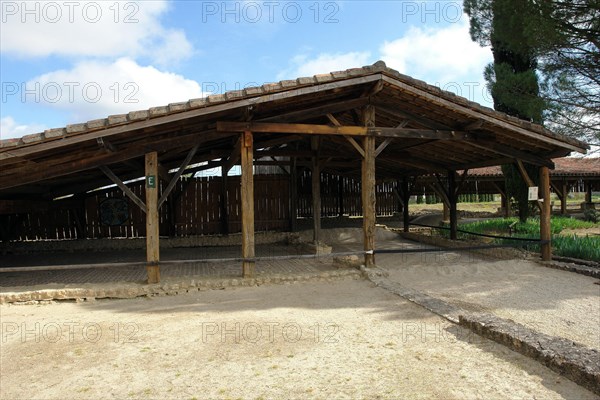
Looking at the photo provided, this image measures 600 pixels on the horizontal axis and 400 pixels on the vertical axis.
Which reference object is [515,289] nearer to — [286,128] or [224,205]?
[286,128]

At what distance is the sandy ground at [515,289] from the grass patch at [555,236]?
1203 mm

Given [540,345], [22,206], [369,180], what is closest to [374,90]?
[369,180]

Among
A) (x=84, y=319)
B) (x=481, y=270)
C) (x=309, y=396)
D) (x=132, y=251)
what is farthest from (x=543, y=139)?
(x=132, y=251)

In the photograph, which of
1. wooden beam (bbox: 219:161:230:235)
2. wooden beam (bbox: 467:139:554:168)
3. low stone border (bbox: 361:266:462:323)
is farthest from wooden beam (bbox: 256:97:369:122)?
wooden beam (bbox: 219:161:230:235)

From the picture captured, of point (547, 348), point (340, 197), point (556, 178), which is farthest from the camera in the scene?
point (556, 178)

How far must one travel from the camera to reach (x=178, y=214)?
14164mm

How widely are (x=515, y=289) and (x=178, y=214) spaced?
10.7m

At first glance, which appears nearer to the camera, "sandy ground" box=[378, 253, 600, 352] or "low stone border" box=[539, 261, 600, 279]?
"sandy ground" box=[378, 253, 600, 352]

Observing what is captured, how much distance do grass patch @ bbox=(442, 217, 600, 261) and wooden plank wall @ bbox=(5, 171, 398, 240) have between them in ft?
21.7

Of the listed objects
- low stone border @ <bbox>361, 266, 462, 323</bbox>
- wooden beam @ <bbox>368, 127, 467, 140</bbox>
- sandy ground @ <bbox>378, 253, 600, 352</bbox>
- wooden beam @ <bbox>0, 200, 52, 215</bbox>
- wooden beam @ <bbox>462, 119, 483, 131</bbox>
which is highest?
wooden beam @ <bbox>462, 119, 483, 131</bbox>

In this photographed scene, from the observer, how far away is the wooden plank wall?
13.1 metres

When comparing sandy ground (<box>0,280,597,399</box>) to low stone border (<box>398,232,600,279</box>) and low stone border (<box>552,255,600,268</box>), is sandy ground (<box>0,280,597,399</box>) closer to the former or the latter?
low stone border (<box>398,232,600,279</box>)

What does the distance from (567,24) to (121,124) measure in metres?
12.0

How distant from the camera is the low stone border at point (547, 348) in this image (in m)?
3.42
